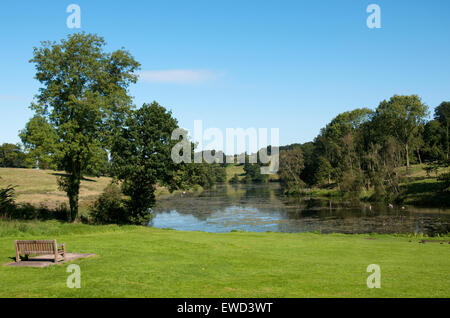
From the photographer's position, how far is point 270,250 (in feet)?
64.8

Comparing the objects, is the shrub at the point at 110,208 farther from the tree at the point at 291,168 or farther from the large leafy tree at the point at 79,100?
the tree at the point at 291,168

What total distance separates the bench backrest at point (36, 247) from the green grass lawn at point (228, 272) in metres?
0.88

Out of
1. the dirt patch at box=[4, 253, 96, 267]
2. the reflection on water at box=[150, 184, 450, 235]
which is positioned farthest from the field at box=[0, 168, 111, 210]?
the dirt patch at box=[4, 253, 96, 267]

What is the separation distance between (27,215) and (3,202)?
2.32 metres

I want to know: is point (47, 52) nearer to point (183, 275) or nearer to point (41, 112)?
point (41, 112)

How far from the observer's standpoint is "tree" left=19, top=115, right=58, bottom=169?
29.2 metres

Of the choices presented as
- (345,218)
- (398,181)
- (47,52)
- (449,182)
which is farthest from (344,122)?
(47,52)

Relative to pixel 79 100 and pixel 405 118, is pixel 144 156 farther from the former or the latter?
pixel 405 118

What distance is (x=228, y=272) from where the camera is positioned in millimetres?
13461

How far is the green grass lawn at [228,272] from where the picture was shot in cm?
1076

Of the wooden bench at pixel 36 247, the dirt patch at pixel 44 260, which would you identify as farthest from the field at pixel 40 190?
the wooden bench at pixel 36 247

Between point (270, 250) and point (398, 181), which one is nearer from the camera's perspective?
point (270, 250)

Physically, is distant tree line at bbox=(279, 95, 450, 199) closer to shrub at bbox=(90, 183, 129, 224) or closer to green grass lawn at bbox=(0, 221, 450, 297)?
shrub at bbox=(90, 183, 129, 224)

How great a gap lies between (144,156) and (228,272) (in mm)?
24997
